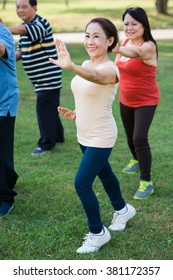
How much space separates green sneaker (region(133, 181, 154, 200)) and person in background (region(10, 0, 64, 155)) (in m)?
2.00

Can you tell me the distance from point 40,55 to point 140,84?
189 centimetres

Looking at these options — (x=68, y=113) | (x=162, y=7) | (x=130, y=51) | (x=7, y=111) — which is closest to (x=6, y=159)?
(x=7, y=111)

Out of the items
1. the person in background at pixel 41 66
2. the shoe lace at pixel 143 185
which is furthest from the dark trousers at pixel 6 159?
the person in background at pixel 41 66

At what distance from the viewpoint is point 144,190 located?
5.23 meters

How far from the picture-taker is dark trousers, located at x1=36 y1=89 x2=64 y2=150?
6.92 metres

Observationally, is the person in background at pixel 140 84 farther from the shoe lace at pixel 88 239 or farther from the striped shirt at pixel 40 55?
the striped shirt at pixel 40 55

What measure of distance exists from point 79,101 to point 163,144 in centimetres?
351

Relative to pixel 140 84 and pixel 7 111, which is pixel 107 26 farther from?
pixel 140 84

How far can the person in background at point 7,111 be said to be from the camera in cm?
448

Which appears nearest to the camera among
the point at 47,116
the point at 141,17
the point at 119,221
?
the point at 119,221

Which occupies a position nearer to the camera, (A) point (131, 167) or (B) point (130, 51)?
(B) point (130, 51)

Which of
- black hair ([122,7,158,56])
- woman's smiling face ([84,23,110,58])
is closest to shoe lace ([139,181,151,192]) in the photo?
black hair ([122,7,158,56])

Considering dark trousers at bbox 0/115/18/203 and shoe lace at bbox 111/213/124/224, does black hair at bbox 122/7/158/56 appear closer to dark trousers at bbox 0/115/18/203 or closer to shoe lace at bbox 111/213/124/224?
dark trousers at bbox 0/115/18/203
